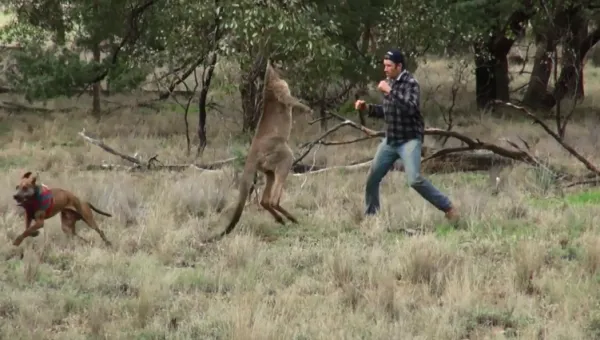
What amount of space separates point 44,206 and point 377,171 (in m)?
3.35

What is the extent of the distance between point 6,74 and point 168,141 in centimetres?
343

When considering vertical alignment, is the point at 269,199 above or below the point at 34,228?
above

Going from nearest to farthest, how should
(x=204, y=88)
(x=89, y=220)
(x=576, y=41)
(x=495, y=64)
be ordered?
(x=89, y=220), (x=204, y=88), (x=576, y=41), (x=495, y=64)

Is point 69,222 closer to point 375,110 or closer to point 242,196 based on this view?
point 242,196

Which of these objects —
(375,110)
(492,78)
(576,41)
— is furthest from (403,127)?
(492,78)

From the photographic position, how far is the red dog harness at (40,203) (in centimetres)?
773

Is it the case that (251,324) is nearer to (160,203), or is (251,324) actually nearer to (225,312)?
(225,312)

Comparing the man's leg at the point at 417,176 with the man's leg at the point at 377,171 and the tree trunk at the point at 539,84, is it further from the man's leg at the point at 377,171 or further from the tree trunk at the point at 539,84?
the tree trunk at the point at 539,84

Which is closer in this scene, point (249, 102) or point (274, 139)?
point (274, 139)

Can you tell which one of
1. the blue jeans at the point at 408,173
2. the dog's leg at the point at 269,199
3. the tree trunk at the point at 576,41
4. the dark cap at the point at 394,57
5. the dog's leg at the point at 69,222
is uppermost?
the tree trunk at the point at 576,41

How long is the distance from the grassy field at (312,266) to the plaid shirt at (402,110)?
2.75 ft

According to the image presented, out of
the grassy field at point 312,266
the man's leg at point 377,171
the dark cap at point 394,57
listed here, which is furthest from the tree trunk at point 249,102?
the dark cap at point 394,57

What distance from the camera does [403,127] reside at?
29.6 ft

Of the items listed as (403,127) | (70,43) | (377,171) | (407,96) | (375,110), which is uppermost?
(70,43)
